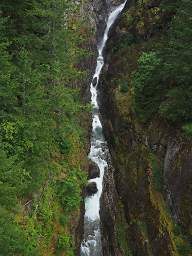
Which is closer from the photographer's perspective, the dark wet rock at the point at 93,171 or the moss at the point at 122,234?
the moss at the point at 122,234

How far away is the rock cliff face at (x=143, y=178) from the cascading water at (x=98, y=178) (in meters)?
0.48

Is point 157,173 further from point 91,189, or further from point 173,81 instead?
point 173,81

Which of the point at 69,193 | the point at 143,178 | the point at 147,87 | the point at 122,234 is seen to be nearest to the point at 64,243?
the point at 69,193

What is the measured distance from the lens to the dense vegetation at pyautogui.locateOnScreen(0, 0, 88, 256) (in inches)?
551

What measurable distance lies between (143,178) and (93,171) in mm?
3989

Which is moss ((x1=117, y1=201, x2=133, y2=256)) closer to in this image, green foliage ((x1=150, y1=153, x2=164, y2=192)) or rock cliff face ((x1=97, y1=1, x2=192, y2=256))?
rock cliff face ((x1=97, y1=1, x2=192, y2=256))

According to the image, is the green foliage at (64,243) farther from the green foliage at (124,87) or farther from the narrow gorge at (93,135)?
the green foliage at (124,87)

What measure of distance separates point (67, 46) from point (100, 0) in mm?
20578

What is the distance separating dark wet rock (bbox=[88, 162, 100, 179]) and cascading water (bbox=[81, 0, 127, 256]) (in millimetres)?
264

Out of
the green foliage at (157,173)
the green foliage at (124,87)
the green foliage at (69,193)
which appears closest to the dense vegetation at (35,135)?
the green foliage at (69,193)

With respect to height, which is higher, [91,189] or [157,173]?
[157,173]

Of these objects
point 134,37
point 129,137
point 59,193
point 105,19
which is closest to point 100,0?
point 105,19

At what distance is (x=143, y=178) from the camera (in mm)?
25641

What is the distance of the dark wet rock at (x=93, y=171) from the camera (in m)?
28.1
